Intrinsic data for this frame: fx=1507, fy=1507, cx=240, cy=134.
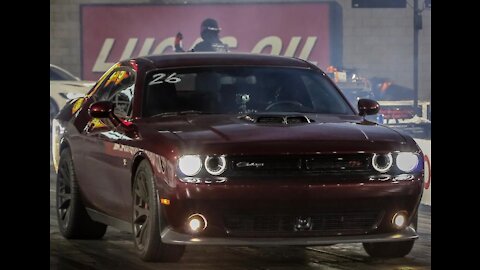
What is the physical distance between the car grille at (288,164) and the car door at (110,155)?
1.13 meters

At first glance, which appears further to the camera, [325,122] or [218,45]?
[218,45]

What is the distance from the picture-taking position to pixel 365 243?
1000cm

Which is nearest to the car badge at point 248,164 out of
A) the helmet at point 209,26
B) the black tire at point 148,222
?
the black tire at point 148,222

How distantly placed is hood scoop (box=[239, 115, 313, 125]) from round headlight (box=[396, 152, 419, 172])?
72 cm

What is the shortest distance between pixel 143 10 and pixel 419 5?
574 centimetres

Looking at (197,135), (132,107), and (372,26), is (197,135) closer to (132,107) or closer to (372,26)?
(132,107)

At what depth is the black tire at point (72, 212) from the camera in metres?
11.3

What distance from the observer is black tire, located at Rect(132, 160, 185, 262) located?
9.23m

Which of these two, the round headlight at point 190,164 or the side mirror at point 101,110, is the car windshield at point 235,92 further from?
the round headlight at point 190,164

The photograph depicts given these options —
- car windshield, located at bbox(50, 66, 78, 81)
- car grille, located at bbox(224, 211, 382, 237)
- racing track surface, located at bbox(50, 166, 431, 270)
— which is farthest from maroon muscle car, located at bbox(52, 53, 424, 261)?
car windshield, located at bbox(50, 66, 78, 81)

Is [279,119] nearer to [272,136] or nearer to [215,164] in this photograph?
[272,136]

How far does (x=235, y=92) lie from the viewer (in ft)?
34.1

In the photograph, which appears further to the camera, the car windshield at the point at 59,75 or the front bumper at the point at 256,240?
the car windshield at the point at 59,75

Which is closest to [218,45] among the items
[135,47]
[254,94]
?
[135,47]
